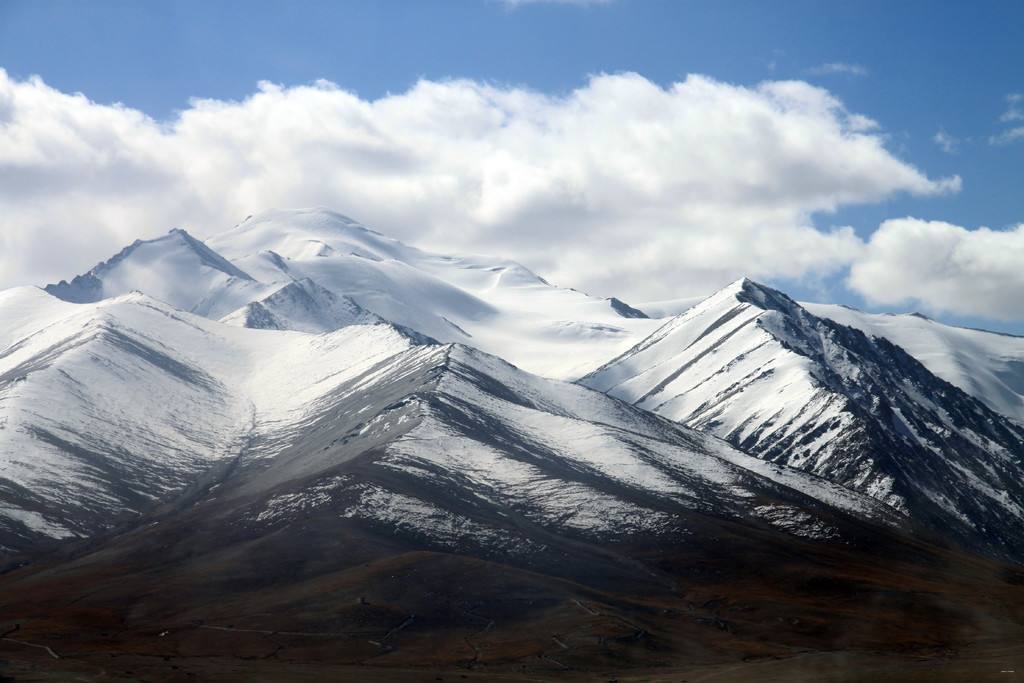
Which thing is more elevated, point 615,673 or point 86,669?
point 615,673

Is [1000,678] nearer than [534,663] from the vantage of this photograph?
Yes

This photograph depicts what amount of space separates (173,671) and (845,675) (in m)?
91.7

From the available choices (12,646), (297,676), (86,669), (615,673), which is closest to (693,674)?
(615,673)

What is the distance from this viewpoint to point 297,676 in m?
178

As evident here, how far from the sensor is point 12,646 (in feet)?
651

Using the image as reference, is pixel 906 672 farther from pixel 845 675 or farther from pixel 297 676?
pixel 297 676

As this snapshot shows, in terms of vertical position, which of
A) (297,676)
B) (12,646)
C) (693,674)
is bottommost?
(12,646)

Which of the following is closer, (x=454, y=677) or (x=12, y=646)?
(x=454, y=677)

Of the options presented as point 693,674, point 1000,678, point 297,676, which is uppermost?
point 1000,678

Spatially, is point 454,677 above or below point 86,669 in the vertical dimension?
above

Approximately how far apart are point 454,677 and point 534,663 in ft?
54.1

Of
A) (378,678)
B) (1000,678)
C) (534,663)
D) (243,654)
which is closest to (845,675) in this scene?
(1000,678)

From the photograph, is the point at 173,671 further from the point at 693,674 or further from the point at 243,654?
the point at 693,674

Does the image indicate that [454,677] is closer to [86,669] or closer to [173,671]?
[173,671]
